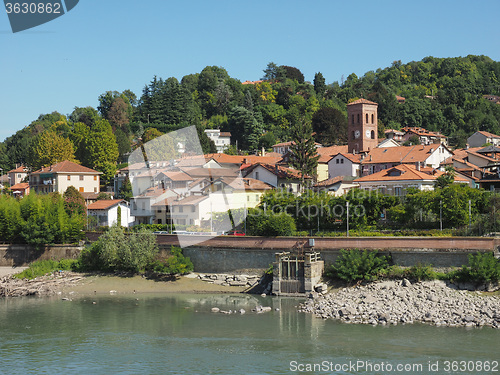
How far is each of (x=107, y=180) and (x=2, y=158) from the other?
3373 cm

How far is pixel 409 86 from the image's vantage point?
138 m

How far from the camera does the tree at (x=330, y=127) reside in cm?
8294

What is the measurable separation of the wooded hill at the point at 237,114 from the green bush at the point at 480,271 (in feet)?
141

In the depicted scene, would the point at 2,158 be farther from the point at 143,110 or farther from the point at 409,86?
the point at 409,86

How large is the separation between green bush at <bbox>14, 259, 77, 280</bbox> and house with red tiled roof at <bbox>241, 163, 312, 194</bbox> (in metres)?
17.8

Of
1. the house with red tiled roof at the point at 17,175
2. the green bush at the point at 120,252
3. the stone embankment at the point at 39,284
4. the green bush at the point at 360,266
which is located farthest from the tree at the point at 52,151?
the green bush at the point at 360,266

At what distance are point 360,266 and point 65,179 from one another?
4149 centimetres

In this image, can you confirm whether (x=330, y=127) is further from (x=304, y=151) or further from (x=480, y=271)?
(x=480, y=271)

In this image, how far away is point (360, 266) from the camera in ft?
101

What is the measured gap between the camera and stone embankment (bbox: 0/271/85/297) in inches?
1362

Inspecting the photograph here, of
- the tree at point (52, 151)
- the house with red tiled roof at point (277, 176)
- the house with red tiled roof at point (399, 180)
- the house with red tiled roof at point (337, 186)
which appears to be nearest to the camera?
the house with red tiled roof at point (399, 180)

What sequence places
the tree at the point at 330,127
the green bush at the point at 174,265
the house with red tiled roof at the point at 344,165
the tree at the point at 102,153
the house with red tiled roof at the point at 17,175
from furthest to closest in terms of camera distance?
the tree at the point at 330,127, the house with red tiled roof at the point at 17,175, the tree at the point at 102,153, the house with red tiled roof at the point at 344,165, the green bush at the point at 174,265

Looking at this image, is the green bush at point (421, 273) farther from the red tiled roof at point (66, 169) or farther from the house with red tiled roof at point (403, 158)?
the red tiled roof at point (66, 169)

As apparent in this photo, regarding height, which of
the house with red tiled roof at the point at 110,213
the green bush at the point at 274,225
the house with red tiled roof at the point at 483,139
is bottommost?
the green bush at the point at 274,225
